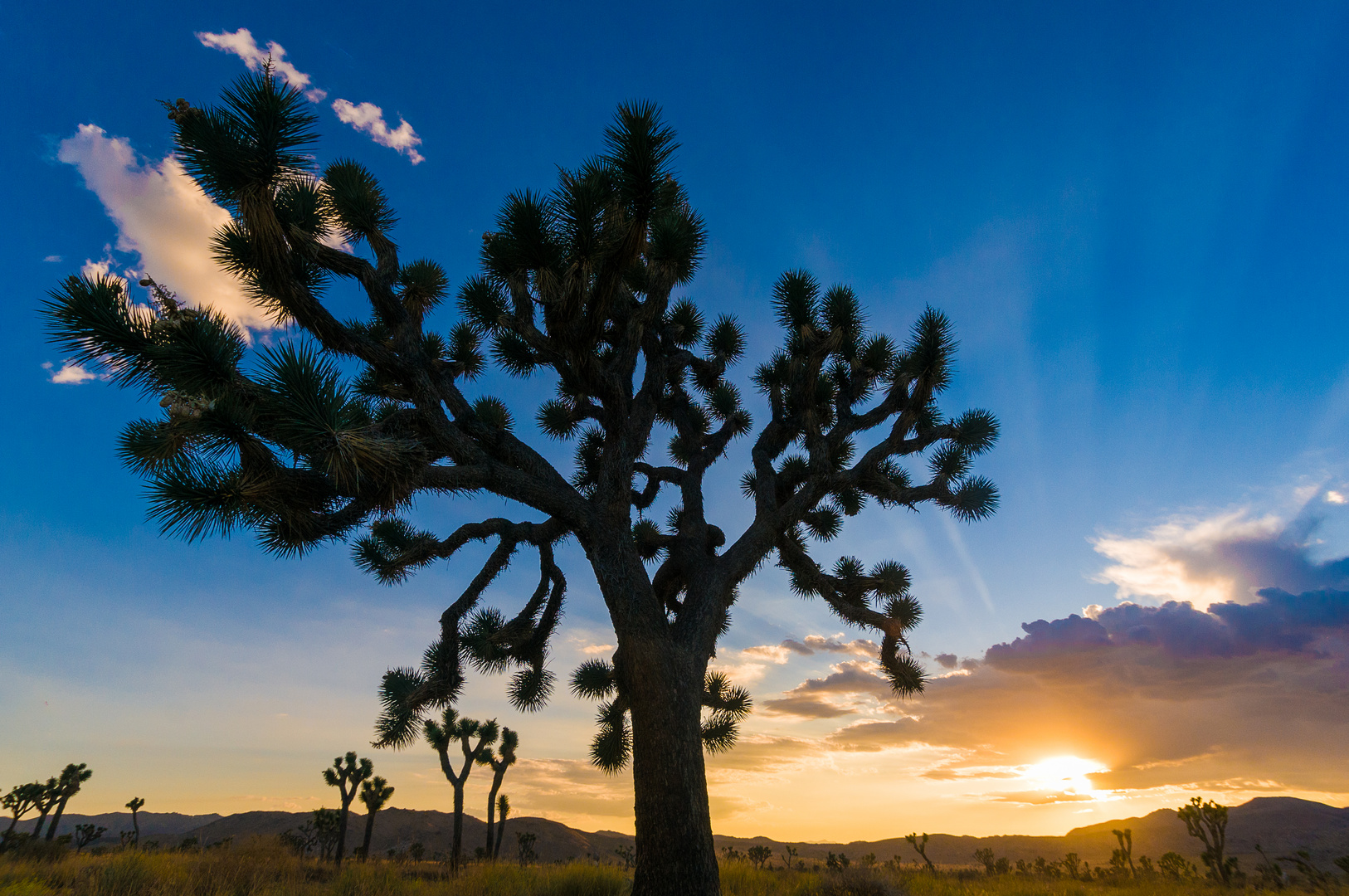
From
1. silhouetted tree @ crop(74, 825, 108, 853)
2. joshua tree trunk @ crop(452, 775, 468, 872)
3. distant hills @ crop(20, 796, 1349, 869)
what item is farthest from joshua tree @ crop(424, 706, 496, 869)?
distant hills @ crop(20, 796, 1349, 869)

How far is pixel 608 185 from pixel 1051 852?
2130 inches

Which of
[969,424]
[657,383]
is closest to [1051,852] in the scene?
[969,424]

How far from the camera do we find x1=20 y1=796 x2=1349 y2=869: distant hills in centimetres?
4334

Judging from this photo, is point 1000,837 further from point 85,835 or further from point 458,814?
point 85,835

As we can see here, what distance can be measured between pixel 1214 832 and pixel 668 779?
14.7 m

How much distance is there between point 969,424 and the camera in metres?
9.42

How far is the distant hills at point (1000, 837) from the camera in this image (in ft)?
142

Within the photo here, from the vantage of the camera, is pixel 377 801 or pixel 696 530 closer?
pixel 696 530

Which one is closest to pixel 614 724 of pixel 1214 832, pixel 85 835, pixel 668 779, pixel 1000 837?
pixel 668 779

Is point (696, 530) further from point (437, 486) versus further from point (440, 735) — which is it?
point (440, 735)

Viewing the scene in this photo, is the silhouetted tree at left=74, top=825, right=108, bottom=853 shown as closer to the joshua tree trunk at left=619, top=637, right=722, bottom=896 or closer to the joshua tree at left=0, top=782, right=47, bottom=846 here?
the joshua tree at left=0, top=782, right=47, bottom=846

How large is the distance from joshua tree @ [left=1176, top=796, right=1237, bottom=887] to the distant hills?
2890 cm

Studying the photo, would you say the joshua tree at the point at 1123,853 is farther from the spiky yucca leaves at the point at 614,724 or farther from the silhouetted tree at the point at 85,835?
the silhouetted tree at the point at 85,835

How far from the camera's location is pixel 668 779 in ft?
19.4
